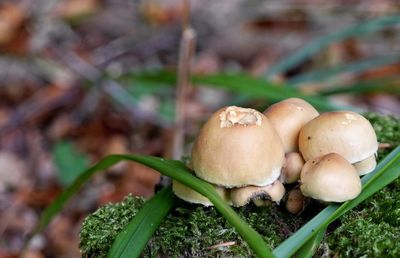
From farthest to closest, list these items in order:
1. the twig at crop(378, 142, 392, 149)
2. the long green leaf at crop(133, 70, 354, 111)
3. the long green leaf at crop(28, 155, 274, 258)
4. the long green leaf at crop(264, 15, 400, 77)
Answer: the long green leaf at crop(264, 15, 400, 77), the long green leaf at crop(133, 70, 354, 111), the twig at crop(378, 142, 392, 149), the long green leaf at crop(28, 155, 274, 258)

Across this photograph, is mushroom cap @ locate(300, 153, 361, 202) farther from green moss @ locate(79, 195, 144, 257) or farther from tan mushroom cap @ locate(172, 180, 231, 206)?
green moss @ locate(79, 195, 144, 257)

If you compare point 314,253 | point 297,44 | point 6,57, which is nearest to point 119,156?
point 314,253

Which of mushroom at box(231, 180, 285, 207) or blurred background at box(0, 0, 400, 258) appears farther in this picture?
blurred background at box(0, 0, 400, 258)

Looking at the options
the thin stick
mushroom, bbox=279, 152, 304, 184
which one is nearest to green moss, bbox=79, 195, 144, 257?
mushroom, bbox=279, 152, 304, 184

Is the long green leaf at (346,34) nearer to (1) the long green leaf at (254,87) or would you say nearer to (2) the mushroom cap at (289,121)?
(1) the long green leaf at (254,87)

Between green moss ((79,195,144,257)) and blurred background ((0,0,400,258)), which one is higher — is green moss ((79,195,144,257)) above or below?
above

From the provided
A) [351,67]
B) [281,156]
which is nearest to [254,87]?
[351,67]

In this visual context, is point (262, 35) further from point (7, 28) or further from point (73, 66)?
point (7, 28)

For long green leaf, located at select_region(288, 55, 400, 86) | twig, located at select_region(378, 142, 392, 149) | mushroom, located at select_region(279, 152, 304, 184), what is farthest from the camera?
long green leaf, located at select_region(288, 55, 400, 86)
